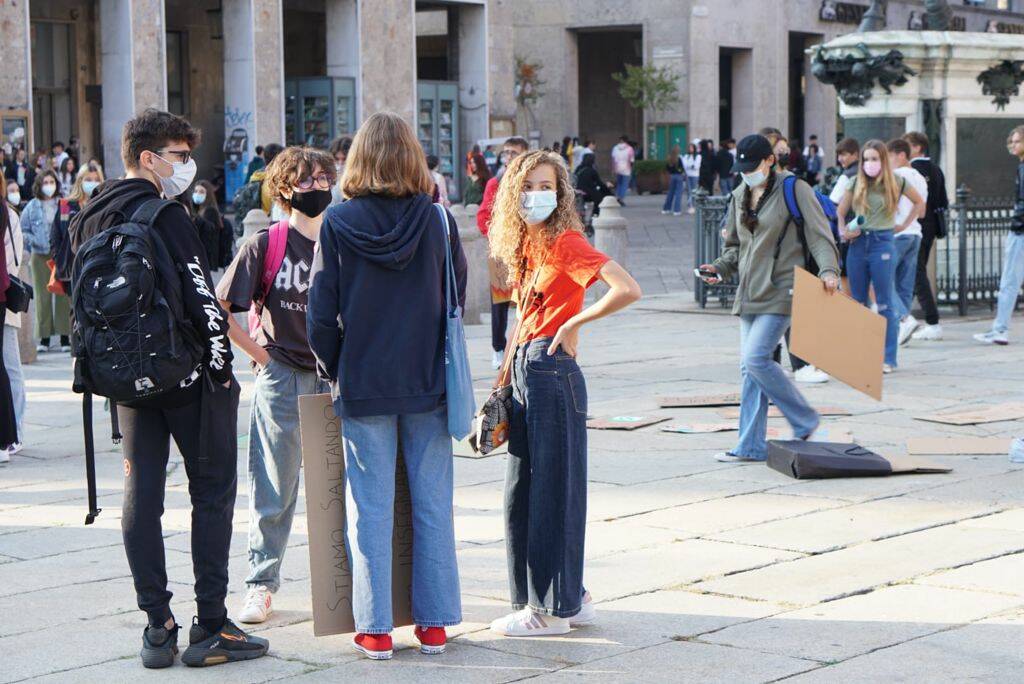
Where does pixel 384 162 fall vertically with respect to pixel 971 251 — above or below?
above

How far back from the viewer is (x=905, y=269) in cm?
1323

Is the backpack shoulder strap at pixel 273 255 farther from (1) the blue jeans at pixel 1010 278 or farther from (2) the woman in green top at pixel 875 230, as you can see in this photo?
(1) the blue jeans at pixel 1010 278

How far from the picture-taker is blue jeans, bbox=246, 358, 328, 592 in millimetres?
5793

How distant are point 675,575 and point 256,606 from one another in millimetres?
1670

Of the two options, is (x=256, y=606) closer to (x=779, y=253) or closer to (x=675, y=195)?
(x=779, y=253)

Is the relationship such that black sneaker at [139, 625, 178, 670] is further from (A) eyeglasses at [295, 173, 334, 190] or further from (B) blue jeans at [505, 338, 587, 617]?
(A) eyeglasses at [295, 173, 334, 190]

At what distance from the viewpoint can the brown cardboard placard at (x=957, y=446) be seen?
8.75m

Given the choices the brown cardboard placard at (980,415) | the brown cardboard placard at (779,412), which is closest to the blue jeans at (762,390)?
the brown cardboard placard at (779,412)

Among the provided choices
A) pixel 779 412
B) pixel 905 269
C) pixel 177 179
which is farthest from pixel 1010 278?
pixel 177 179

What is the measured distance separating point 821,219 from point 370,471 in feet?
13.5

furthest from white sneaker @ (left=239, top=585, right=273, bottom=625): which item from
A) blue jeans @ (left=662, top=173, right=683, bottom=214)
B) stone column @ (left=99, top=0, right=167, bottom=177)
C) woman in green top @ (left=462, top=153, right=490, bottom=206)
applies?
blue jeans @ (left=662, top=173, right=683, bottom=214)

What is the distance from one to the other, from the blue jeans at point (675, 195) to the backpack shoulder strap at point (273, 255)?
31.0 meters

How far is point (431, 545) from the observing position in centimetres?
520

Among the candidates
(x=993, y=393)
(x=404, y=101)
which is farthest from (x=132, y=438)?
(x=404, y=101)
